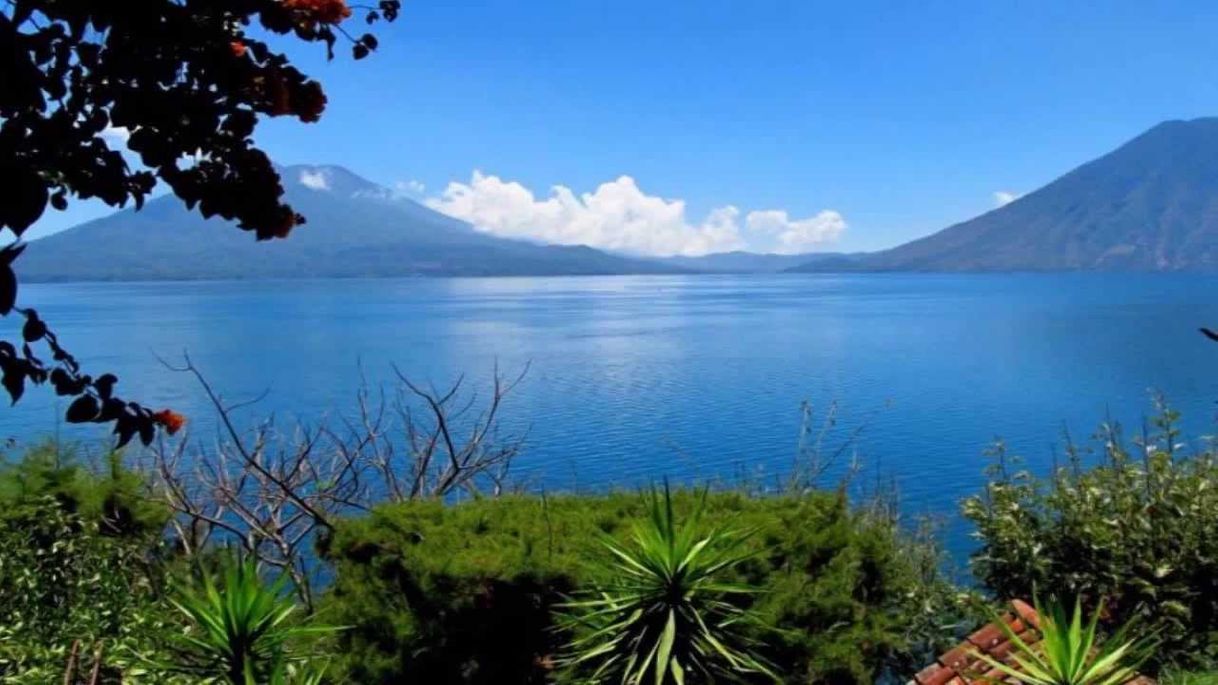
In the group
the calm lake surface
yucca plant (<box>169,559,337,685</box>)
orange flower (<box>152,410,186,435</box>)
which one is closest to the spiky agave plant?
yucca plant (<box>169,559,337,685</box>)

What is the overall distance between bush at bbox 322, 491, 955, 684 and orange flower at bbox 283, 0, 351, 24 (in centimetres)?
254

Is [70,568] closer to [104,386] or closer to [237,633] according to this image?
[237,633]

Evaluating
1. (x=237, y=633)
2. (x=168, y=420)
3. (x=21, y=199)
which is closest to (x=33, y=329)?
(x=168, y=420)

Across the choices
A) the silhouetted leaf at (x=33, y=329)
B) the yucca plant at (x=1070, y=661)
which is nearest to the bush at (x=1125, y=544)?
the yucca plant at (x=1070, y=661)

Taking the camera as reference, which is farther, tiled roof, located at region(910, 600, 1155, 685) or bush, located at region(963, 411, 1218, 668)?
bush, located at region(963, 411, 1218, 668)

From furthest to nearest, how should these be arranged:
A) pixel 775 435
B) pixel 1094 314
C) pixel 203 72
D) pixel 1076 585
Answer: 1. pixel 1094 314
2. pixel 775 435
3. pixel 1076 585
4. pixel 203 72

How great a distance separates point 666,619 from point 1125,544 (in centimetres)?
311

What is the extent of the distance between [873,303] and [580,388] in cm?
7006

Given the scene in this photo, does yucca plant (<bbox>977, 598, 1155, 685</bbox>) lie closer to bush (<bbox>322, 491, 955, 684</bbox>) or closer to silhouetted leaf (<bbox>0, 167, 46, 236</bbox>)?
bush (<bbox>322, 491, 955, 684</bbox>)

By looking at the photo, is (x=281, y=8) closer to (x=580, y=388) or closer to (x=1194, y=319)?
(x=580, y=388)

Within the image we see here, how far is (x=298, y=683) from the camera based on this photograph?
324cm

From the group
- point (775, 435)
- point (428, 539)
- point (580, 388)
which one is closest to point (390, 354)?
point (580, 388)

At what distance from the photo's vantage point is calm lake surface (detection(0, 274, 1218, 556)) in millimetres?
22719

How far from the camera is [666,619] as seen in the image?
3.59 m
